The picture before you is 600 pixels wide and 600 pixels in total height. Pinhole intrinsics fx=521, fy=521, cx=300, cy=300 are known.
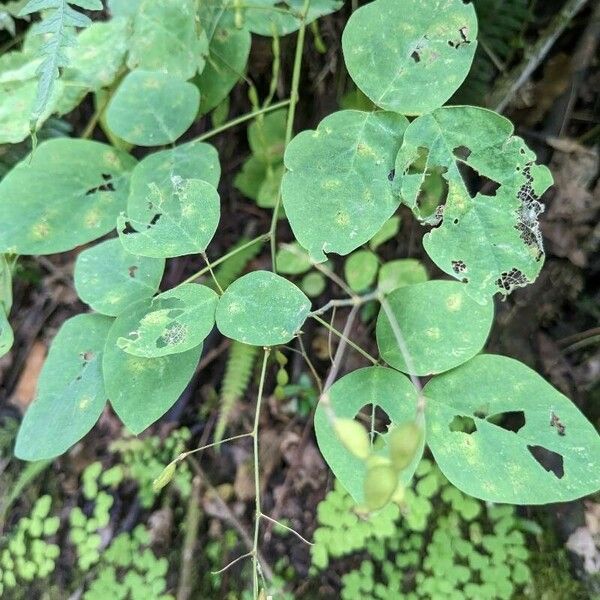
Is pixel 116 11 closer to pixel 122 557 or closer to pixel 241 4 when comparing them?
pixel 241 4

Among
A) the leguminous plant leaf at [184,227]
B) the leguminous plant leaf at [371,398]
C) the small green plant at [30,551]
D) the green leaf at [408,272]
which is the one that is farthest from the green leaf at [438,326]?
the small green plant at [30,551]

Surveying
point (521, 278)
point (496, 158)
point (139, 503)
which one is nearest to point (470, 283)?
point (521, 278)

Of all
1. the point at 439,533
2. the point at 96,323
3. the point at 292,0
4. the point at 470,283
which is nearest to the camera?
the point at 470,283

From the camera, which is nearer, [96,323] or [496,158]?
[496,158]

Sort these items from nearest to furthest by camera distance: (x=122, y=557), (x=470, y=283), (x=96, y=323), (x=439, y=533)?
(x=470, y=283) < (x=96, y=323) < (x=439, y=533) < (x=122, y=557)

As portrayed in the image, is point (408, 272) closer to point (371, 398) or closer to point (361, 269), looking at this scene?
point (361, 269)

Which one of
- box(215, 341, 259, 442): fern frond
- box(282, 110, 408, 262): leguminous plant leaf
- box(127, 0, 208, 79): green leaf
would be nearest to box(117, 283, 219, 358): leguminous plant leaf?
box(282, 110, 408, 262): leguminous plant leaf

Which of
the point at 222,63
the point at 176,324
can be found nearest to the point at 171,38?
the point at 222,63

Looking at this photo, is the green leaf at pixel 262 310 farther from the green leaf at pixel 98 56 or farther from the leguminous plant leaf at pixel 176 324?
the green leaf at pixel 98 56
